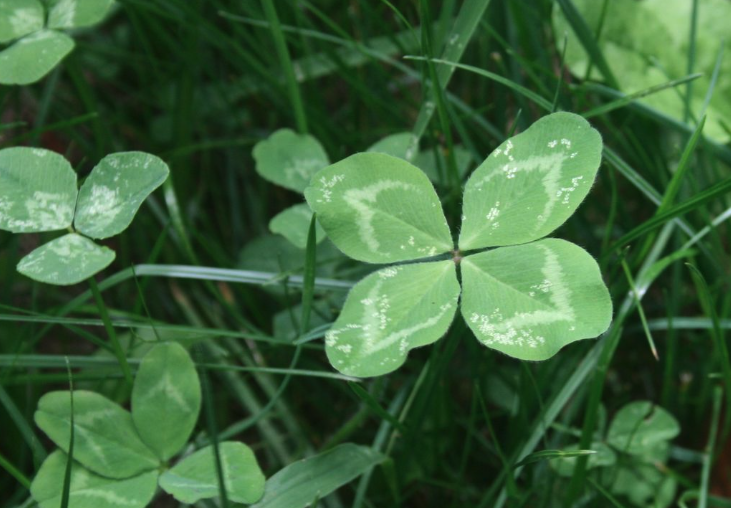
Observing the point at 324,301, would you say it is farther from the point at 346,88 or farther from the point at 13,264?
the point at 346,88

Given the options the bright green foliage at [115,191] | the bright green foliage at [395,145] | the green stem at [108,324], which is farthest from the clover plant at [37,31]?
the bright green foliage at [395,145]

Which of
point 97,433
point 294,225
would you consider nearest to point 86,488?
point 97,433

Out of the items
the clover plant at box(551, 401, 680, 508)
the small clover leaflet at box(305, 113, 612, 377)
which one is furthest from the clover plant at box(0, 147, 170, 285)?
the clover plant at box(551, 401, 680, 508)

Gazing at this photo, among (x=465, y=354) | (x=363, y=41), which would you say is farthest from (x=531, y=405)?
(x=363, y=41)

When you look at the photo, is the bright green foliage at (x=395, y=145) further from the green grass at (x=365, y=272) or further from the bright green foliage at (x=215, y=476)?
the bright green foliage at (x=215, y=476)

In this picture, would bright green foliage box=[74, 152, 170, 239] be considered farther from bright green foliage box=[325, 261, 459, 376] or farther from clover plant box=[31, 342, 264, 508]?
bright green foliage box=[325, 261, 459, 376]

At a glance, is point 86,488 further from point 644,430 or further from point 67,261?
point 644,430
